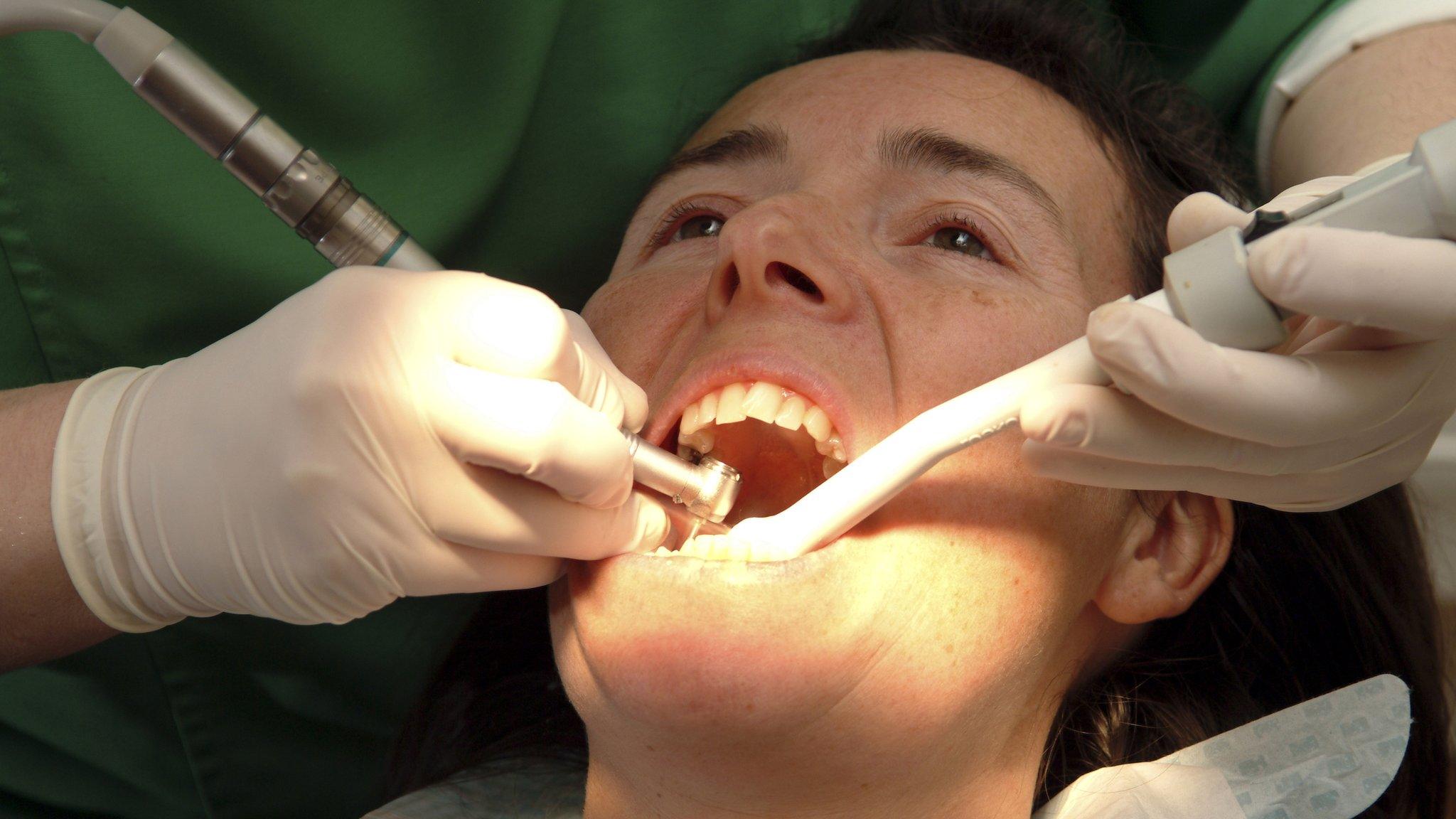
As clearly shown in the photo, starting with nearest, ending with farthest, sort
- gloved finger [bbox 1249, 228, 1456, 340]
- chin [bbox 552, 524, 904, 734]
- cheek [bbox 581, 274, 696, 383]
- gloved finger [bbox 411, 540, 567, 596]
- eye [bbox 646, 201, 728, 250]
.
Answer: gloved finger [bbox 1249, 228, 1456, 340] < chin [bbox 552, 524, 904, 734] < gloved finger [bbox 411, 540, 567, 596] < cheek [bbox 581, 274, 696, 383] < eye [bbox 646, 201, 728, 250]

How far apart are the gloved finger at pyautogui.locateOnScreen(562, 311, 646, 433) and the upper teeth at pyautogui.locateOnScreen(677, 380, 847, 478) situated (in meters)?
0.05

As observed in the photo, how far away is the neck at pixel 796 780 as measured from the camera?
112 cm

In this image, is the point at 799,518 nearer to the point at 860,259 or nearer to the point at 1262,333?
the point at 860,259

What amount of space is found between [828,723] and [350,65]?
3.59 feet

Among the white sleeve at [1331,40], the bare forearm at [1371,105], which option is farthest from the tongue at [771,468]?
the white sleeve at [1331,40]

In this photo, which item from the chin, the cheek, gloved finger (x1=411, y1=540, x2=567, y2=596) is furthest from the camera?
the cheek

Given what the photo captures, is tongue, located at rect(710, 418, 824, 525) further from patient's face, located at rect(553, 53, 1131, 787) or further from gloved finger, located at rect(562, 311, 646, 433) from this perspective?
gloved finger, located at rect(562, 311, 646, 433)

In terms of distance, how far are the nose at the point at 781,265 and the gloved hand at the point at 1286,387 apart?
26 centimetres

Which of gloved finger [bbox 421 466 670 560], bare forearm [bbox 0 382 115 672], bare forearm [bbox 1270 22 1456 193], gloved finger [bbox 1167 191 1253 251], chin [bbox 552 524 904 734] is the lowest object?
bare forearm [bbox 0 382 115 672]

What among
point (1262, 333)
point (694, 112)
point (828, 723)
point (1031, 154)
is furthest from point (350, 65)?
point (1262, 333)

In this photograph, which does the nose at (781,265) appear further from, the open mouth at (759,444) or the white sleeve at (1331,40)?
the white sleeve at (1331,40)

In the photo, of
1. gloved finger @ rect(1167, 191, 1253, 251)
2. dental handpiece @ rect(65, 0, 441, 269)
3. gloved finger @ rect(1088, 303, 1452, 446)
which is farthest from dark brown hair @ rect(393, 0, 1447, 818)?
dental handpiece @ rect(65, 0, 441, 269)

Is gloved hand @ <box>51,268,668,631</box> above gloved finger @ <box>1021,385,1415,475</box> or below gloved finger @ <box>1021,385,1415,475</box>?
below

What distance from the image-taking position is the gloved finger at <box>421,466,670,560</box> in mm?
1106
